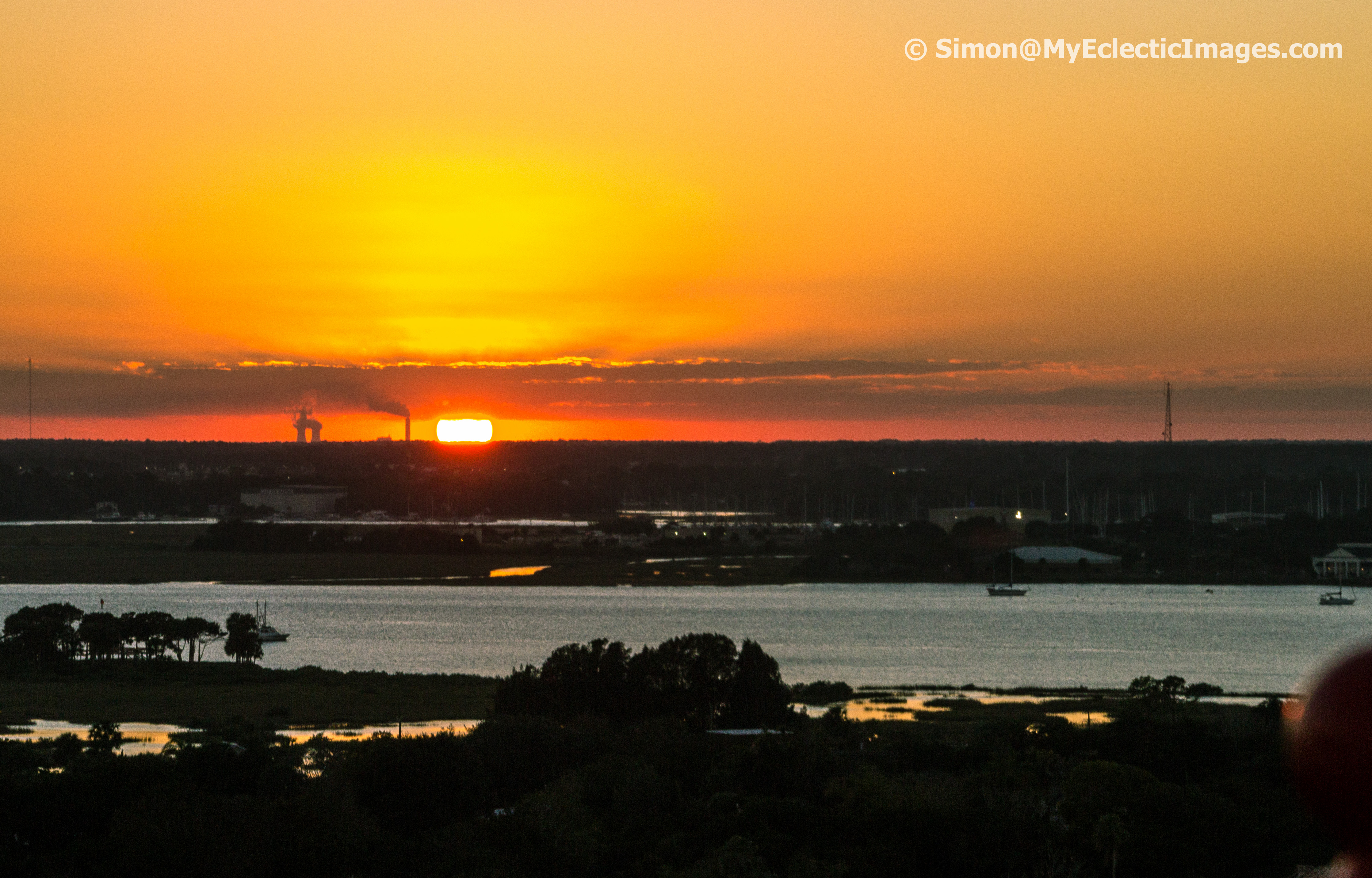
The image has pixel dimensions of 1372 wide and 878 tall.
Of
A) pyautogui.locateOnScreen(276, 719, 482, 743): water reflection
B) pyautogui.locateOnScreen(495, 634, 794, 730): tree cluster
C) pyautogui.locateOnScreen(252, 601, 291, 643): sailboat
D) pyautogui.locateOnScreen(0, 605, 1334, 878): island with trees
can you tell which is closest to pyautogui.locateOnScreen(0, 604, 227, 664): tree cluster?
pyautogui.locateOnScreen(252, 601, 291, 643): sailboat

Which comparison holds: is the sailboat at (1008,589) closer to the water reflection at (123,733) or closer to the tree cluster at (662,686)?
the tree cluster at (662,686)

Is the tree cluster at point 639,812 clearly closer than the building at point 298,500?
Yes

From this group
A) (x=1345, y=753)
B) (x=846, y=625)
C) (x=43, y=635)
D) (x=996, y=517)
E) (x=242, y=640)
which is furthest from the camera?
(x=996, y=517)

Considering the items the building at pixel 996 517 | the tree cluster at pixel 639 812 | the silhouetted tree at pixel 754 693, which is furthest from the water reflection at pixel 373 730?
the building at pixel 996 517

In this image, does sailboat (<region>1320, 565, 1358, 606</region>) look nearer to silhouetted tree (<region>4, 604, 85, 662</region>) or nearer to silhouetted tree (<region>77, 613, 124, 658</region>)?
silhouetted tree (<region>77, 613, 124, 658</region>)

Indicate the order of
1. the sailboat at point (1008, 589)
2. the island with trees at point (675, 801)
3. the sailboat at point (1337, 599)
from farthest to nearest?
the sailboat at point (1008, 589) → the sailboat at point (1337, 599) → the island with trees at point (675, 801)

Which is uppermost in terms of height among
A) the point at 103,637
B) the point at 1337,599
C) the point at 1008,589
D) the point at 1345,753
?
the point at 1345,753

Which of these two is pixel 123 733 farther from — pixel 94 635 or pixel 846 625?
pixel 846 625

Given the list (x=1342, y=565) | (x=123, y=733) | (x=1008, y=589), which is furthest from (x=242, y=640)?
(x=1342, y=565)
